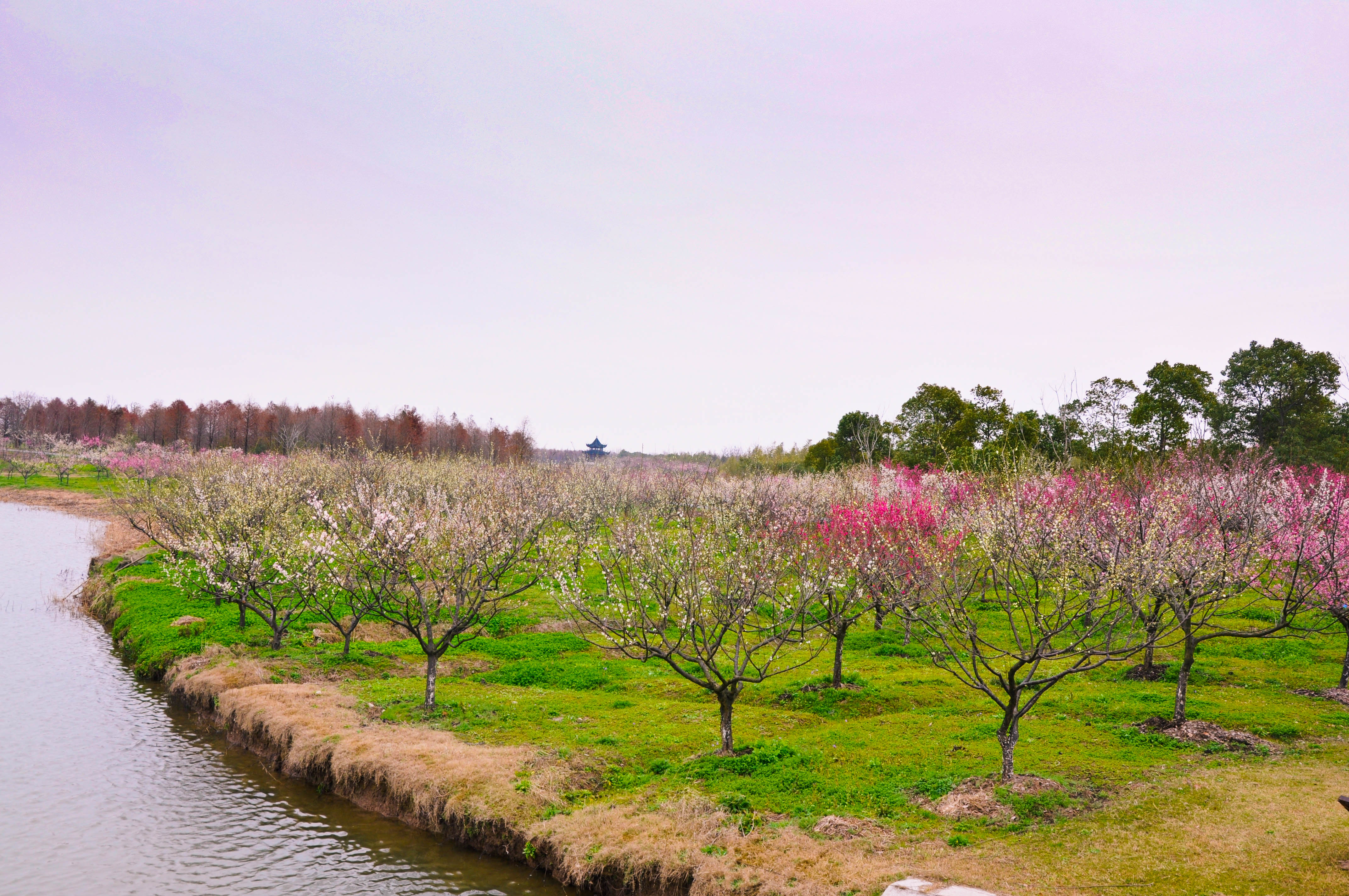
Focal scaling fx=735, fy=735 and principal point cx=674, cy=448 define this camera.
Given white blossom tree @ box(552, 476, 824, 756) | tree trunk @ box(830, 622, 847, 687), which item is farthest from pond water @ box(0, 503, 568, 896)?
tree trunk @ box(830, 622, 847, 687)

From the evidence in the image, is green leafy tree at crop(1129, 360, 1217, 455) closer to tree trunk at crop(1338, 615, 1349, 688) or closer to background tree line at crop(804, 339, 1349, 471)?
background tree line at crop(804, 339, 1349, 471)

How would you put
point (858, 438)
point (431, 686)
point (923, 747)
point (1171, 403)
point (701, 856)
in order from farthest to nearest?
point (858, 438), point (1171, 403), point (431, 686), point (923, 747), point (701, 856)

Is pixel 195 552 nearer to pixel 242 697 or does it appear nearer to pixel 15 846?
Result: pixel 242 697

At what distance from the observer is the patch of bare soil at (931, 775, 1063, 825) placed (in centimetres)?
1571

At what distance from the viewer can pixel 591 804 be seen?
57.9 feet

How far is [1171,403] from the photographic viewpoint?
5162 centimetres

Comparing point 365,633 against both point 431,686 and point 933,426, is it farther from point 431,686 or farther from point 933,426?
point 933,426

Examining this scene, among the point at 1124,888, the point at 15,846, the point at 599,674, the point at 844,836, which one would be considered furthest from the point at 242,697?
A: the point at 1124,888

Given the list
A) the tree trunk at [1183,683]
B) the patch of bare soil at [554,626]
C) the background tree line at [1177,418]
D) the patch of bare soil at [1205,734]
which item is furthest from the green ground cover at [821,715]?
the background tree line at [1177,418]

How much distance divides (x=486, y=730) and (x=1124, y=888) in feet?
56.0

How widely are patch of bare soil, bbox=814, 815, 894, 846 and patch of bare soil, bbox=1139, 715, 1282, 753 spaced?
10.4 meters

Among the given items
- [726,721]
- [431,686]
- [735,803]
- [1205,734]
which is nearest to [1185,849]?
[1205,734]

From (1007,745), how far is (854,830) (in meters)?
4.47

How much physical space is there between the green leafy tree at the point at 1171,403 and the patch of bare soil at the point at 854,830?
45.9 metres
